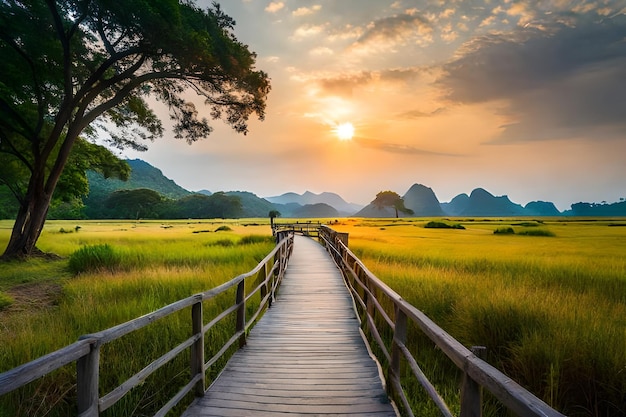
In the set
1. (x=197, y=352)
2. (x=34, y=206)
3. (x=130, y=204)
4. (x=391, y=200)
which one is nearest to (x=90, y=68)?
(x=34, y=206)

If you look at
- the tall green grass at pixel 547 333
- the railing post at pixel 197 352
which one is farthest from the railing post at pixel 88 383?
the tall green grass at pixel 547 333

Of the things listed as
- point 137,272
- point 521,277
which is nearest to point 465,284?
point 521,277

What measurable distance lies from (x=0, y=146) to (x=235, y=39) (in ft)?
38.4

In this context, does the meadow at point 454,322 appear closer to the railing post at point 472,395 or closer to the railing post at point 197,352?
the railing post at point 197,352

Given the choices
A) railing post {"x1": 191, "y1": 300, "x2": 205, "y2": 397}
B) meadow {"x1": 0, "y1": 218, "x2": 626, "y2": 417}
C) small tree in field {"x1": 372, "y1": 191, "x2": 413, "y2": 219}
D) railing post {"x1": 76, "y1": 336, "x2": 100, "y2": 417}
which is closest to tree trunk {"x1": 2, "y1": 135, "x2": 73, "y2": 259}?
meadow {"x1": 0, "y1": 218, "x2": 626, "y2": 417}

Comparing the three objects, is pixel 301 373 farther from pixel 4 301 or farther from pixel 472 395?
pixel 4 301

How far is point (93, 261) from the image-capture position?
44.1 feet

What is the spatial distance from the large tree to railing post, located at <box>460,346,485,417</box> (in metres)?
12.2

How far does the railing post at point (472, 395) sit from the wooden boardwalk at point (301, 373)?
1.60 meters

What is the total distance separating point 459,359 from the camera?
224 cm

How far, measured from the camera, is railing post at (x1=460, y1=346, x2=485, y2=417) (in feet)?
6.78

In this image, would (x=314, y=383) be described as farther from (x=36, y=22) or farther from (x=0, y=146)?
(x=0, y=146)

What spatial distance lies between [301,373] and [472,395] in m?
2.89

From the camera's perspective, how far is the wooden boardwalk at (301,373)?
3.61 metres
